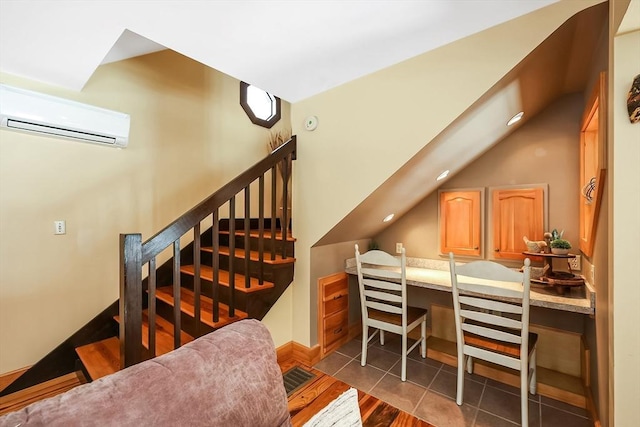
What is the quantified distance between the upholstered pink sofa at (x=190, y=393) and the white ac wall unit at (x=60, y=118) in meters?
2.03

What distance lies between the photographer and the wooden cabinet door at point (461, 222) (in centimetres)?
274

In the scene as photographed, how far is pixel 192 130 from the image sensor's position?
119 inches

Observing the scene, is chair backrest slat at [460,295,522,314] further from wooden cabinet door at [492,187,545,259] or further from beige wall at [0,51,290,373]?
beige wall at [0,51,290,373]

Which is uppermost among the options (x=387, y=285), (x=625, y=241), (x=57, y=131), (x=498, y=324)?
(x=57, y=131)

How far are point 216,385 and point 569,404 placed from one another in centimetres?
246

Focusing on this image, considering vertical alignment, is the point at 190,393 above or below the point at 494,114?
below

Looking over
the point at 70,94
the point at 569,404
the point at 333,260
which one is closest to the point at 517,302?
the point at 569,404

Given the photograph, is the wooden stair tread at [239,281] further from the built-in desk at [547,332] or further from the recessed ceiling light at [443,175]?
the recessed ceiling light at [443,175]

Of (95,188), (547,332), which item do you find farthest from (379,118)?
(95,188)

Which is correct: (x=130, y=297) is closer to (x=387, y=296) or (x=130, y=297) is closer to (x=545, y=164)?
(x=387, y=296)

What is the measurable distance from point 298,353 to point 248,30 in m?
2.49

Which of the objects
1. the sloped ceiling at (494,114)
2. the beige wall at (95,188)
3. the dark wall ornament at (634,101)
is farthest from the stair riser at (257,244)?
the dark wall ornament at (634,101)

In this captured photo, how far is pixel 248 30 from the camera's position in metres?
1.57

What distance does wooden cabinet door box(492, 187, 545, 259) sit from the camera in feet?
8.00
